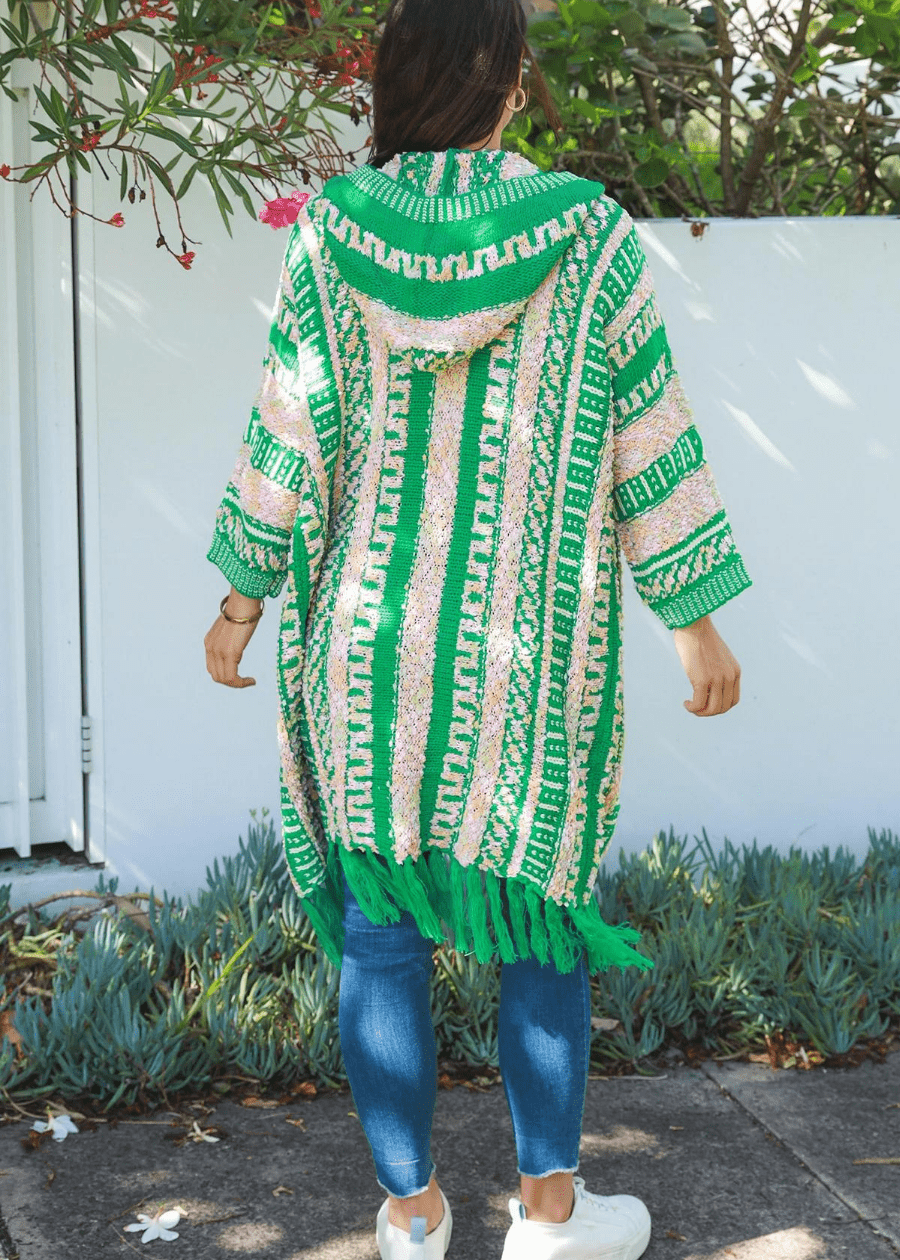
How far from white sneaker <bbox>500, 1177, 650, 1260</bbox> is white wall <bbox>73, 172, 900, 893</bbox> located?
1.43m

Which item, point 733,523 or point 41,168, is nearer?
point 41,168

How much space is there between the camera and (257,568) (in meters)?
1.90

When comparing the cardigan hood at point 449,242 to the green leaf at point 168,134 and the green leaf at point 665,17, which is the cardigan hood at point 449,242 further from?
the green leaf at point 665,17

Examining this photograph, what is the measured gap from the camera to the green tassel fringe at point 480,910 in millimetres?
1858

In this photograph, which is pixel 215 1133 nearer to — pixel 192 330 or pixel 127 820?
pixel 127 820

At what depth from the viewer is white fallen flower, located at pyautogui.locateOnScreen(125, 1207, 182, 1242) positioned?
2.12 m

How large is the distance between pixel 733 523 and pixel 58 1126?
82.1 inches

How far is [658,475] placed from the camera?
1827 mm

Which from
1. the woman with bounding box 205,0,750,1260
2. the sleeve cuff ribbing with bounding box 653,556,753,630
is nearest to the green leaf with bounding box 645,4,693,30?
the woman with bounding box 205,0,750,1260

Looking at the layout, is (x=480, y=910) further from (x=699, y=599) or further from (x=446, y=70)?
(x=446, y=70)

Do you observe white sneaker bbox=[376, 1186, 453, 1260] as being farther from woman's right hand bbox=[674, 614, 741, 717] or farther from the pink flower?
the pink flower

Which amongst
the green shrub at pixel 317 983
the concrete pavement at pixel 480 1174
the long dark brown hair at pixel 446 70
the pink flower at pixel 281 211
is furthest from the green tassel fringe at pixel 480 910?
the pink flower at pixel 281 211

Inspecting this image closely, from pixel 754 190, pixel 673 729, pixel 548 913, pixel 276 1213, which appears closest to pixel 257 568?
pixel 548 913

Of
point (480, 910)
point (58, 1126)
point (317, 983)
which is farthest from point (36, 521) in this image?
point (480, 910)
